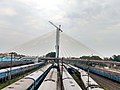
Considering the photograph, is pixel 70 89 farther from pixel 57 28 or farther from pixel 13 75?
pixel 57 28

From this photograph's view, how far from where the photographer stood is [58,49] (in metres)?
106

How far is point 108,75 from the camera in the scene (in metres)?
67.2

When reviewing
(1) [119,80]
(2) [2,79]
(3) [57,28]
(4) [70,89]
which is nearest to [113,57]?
(3) [57,28]

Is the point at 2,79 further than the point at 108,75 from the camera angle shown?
No

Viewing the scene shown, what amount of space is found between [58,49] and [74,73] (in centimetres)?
3172

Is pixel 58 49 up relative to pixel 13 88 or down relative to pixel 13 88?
→ up

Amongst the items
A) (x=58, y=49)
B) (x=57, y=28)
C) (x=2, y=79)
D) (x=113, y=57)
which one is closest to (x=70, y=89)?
(x=2, y=79)

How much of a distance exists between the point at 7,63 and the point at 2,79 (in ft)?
86.5

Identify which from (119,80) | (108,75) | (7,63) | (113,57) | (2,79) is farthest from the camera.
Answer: (113,57)

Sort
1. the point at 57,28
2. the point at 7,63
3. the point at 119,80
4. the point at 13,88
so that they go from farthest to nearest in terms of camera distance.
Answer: the point at 57,28 < the point at 7,63 < the point at 119,80 < the point at 13,88

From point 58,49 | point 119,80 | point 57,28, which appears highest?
point 57,28

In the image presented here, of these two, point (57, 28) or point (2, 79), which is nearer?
point (2, 79)

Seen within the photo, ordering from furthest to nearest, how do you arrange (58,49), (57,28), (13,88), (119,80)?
1. (57,28)
2. (58,49)
3. (119,80)
4. (13,88)

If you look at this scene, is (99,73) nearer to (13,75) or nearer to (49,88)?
(13,75)
